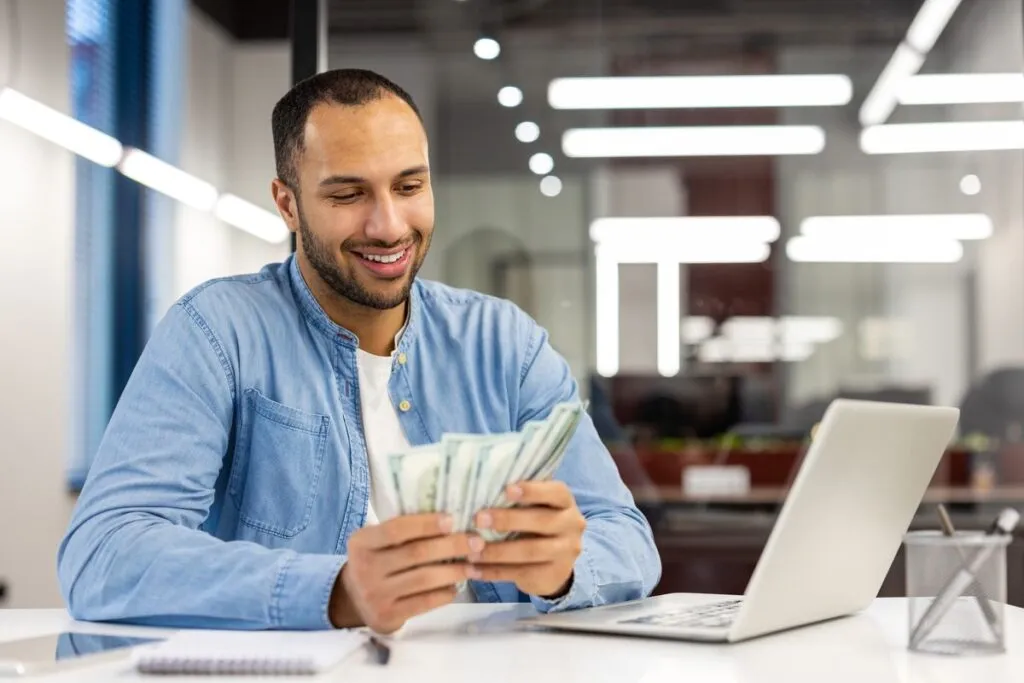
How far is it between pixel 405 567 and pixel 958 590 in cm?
51

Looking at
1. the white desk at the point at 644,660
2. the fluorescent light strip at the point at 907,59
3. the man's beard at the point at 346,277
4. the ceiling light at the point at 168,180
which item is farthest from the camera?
the ceiling light at the point at 168,180

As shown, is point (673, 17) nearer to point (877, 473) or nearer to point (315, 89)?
point (315, 89)

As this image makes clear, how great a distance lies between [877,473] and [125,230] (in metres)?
5.24

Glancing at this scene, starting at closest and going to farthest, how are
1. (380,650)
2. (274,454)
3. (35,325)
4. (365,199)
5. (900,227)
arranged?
(380,650) → (274,454) → (365,199) → (900,227) → (35,325)

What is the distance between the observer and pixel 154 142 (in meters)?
6.34

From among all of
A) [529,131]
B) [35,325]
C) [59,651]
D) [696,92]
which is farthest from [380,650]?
[35,325]

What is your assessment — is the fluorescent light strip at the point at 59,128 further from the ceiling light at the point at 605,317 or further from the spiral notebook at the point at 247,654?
the spiral notebook at the point at 247,654

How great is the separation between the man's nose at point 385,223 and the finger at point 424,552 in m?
0.70

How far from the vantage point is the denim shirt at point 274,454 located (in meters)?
1.37

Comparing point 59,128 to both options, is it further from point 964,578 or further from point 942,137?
point 964,578

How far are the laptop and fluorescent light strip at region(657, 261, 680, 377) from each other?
2.61m

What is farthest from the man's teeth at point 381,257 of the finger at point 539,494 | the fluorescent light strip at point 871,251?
the fluorescent light strip at point 871,251

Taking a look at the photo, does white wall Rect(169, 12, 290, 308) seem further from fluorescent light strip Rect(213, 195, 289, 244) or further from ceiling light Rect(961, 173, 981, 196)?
ceiling light Rect(961, 173, 981, 196)

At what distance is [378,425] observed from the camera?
6.00ft
